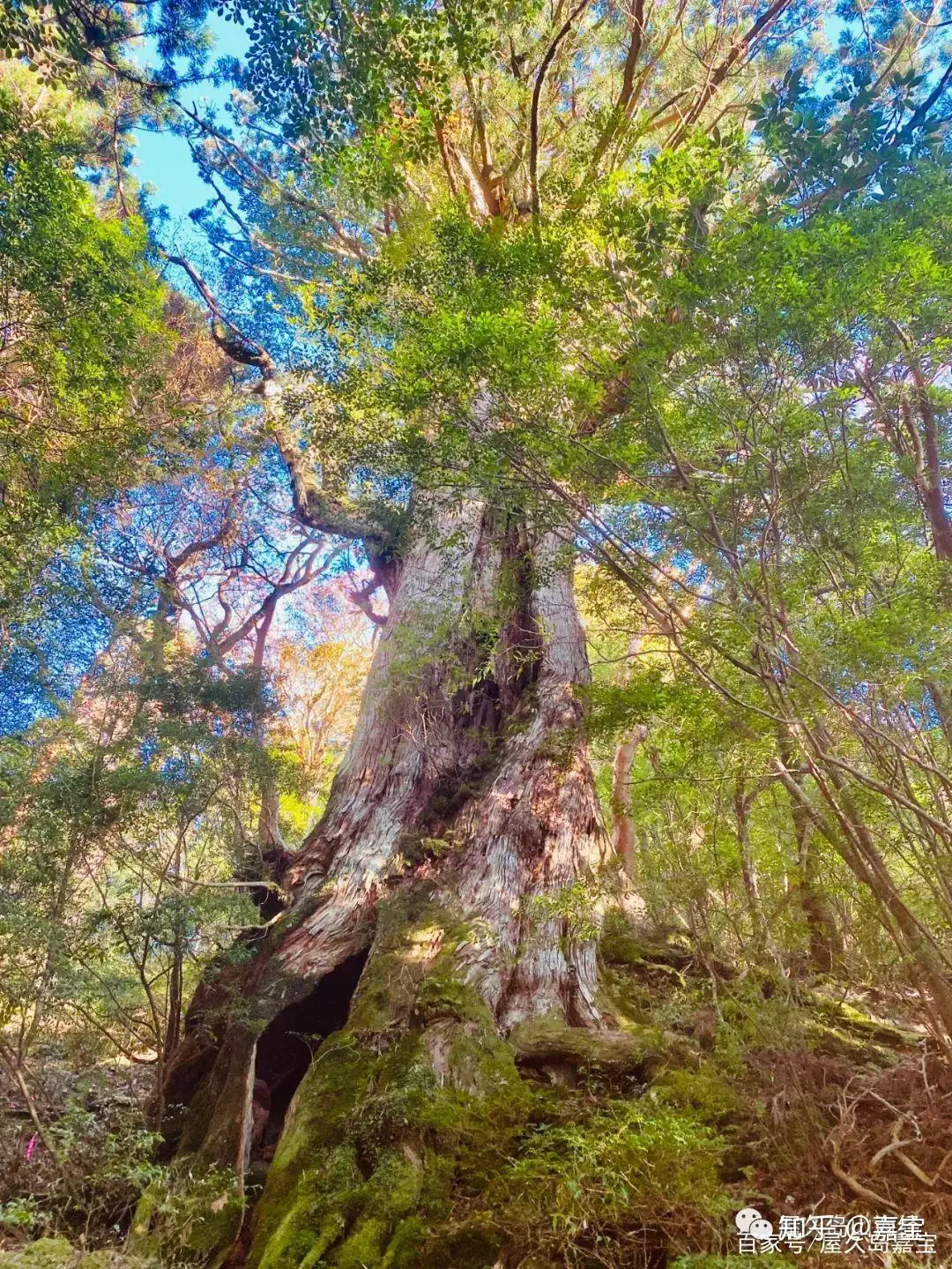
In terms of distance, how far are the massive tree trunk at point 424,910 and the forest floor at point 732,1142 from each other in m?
0.41

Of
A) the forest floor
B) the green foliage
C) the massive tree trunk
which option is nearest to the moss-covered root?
the massive tree trunk

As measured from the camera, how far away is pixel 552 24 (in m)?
7.36

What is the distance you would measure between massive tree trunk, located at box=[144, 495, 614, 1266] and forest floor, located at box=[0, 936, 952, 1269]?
16.0 inches

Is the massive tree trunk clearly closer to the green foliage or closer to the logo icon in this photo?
the logo icon

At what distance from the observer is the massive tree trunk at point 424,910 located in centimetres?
312

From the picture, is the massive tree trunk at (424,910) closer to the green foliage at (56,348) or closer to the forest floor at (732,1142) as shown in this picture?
the forest floor at (732,1142)

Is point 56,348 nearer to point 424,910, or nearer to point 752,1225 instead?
point 424,910

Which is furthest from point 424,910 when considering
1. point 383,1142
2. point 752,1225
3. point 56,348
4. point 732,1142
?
point 56,348

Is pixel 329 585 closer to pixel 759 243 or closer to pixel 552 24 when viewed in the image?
pixel 552 24

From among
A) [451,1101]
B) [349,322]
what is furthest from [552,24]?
[451,1101]

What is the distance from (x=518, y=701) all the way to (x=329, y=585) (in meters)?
6.57

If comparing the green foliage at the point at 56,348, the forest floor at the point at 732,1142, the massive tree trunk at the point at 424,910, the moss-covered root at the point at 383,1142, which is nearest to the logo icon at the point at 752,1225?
the forest floor at the point at 732,1142

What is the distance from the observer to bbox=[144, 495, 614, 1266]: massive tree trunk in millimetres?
3125

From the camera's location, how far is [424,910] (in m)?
4.25
